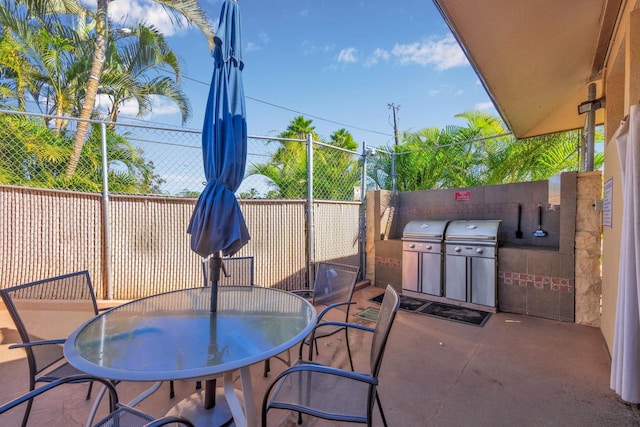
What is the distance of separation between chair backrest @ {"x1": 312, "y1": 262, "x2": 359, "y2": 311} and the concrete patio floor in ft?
1.91

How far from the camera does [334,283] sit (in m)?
2.61

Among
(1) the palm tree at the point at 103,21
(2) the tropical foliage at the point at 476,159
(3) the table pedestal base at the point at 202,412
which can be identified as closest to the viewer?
(3) the table pedestal base at the point at 202,412

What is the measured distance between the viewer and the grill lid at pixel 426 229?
14.5ft

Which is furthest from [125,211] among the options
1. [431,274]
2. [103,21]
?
[103,21]

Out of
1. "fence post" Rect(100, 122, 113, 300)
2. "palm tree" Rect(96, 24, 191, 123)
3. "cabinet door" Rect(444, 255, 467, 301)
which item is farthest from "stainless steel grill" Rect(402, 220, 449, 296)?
"palm tree" Rect(96, 24, 191, 123)

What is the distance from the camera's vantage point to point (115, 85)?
7.13 meters

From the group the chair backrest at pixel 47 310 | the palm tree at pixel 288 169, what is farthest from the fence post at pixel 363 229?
the chair backrest at pixel 47 310

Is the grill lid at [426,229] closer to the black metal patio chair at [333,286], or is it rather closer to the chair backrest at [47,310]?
the black metal patio chair at [333,286]

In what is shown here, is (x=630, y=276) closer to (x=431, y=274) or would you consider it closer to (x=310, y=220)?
(x=431, y=274)

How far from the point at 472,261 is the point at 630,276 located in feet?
8.08

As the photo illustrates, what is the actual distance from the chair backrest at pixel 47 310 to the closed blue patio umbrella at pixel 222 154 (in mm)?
981

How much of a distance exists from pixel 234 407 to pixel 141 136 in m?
3.74

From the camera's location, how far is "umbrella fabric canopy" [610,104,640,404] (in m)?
1.59

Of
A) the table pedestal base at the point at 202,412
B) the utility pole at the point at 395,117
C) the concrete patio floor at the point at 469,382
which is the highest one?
the utility pole at the point at 395,117
